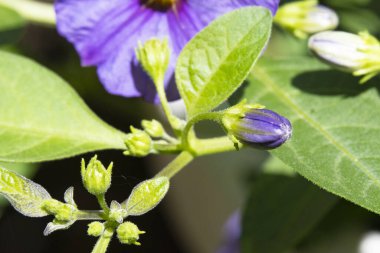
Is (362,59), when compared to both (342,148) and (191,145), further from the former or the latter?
(191,145)

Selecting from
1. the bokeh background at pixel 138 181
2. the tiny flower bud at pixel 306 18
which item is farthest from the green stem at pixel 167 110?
the bokeh background at pixel 138 181

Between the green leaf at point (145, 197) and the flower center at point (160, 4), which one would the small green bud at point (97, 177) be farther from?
the flower center at point (160, 4)

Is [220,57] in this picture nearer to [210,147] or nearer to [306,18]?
[210,147]

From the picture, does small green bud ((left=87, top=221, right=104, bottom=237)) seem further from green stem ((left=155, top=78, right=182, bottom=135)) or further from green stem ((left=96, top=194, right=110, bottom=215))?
green stem ((left=155, top=78, right=182, bottom=135))

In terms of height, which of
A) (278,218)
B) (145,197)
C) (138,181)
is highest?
(145,197)

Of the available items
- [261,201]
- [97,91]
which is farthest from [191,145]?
[97,91]

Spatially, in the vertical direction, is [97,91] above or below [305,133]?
below

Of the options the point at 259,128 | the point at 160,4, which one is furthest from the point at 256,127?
the point at 160,4
